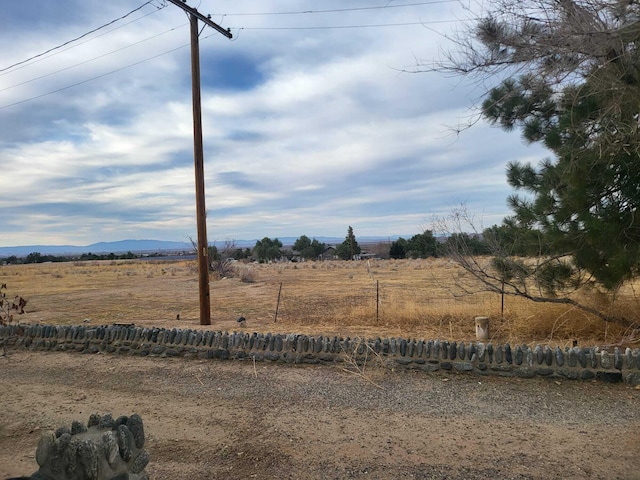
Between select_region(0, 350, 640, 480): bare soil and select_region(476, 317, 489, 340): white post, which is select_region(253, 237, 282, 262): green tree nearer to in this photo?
select_region(476, 317, 489, 340): white post

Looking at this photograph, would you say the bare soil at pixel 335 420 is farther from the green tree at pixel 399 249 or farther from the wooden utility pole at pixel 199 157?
the green tree at pixel 399 249

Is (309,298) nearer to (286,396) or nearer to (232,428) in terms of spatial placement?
(286,396)

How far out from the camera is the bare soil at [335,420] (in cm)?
371

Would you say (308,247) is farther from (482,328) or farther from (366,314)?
(482,328)

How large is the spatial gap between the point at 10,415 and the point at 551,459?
5.51m

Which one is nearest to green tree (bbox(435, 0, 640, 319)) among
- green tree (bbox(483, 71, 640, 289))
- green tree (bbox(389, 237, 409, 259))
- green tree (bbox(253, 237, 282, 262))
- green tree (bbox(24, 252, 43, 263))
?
green tree (bbox(483, 71, 640, 289))

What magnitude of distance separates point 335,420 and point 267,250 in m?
49.8

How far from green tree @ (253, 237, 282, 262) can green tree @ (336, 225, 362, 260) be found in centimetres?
731

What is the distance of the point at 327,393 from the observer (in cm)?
552

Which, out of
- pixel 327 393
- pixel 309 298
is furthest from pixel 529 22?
pixel 309 298

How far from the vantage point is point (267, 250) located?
54031 mm

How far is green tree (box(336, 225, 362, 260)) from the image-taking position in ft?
171

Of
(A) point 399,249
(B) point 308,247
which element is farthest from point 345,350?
(B) point 308,247

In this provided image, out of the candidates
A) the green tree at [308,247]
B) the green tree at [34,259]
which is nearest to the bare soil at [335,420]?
the green tree at [308,247]
